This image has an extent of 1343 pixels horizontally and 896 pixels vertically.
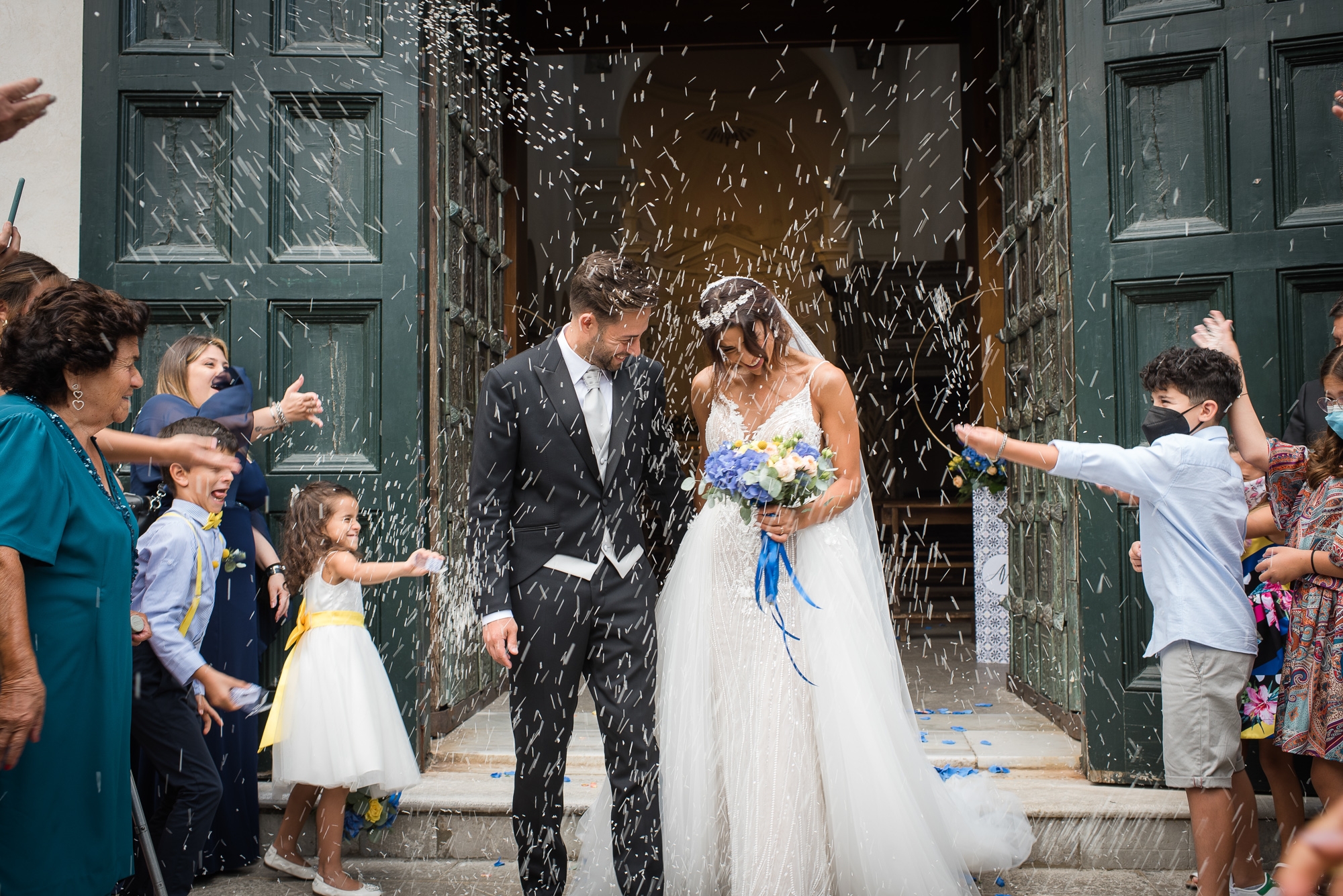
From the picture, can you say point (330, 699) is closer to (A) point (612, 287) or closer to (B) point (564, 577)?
(B) point (564, 577)

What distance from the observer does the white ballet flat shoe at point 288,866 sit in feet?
12.7

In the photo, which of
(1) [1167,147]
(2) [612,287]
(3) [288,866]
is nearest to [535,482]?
(2) [612,287]

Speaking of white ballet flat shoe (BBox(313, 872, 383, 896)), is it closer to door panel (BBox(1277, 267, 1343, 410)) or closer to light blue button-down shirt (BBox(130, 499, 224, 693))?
light blue button-down shirt (BBox(130, 499, 224, 693))

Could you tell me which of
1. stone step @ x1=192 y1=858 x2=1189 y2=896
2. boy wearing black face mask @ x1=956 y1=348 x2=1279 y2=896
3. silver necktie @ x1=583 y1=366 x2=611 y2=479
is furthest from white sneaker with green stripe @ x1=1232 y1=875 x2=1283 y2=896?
silver necktie @ x1=583 y1=366 x2=611 y2=479

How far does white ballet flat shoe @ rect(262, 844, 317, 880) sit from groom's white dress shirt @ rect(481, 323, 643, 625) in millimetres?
1542

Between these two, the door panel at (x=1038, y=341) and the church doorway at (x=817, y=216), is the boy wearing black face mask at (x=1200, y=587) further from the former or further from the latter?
the church doorway at (x=817, y=216)

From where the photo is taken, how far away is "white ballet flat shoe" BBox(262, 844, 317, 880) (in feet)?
12.7

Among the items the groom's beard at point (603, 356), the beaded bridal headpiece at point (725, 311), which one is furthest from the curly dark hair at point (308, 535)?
the beaded bridal headpiece at point (725, 311)

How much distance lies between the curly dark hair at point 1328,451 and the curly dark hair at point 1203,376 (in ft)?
0.89

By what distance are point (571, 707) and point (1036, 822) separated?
2.07m

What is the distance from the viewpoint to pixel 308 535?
405 cm

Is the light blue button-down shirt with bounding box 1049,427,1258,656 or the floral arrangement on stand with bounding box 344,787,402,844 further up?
the light blue button-down shirt with bounding box 1049,427,1258,656

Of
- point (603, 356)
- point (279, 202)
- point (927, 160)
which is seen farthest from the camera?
point (927, 160)

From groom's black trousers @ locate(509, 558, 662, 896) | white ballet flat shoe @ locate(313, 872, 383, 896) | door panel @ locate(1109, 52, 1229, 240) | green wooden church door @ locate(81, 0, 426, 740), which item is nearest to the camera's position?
groom's black trousers @ locate(509, 558, 662, 896)
